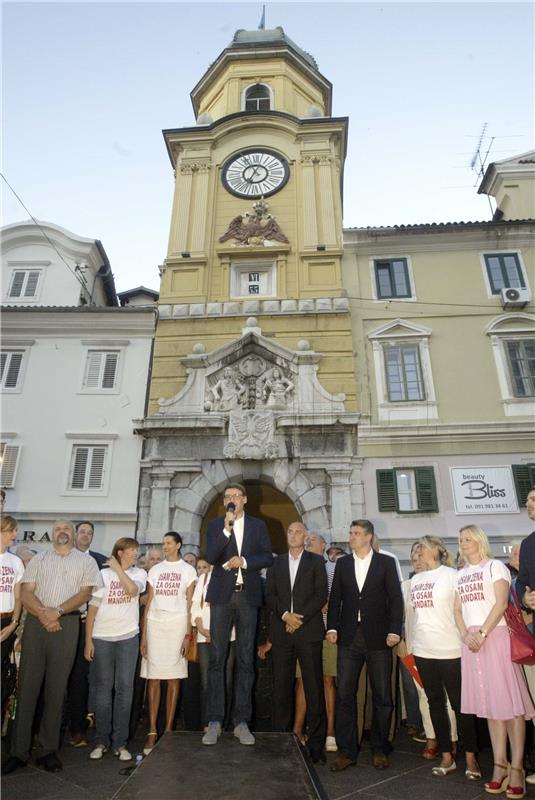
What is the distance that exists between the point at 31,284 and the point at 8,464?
20.3 feet

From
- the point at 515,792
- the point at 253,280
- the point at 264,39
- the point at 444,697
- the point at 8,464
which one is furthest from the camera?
the point at 264,39

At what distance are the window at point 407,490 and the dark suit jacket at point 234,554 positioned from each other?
7923 mm

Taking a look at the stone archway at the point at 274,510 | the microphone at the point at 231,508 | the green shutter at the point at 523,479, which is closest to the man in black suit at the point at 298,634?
the microphone at the point at 231,508

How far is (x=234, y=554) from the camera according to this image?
541cm

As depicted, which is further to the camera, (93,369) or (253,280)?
(253,280)

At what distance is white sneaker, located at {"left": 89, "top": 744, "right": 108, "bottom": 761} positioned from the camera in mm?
5191

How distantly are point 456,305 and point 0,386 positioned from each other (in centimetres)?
1304

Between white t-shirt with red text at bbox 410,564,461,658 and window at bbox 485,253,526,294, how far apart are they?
1178 centimetres

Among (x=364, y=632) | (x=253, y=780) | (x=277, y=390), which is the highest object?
(x=277, y=390)

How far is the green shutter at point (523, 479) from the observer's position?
12.6 meters

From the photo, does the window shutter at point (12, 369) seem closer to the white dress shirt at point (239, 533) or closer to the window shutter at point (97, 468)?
the window shutter at point (97, 468)

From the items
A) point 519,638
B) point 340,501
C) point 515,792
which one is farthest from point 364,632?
point 340,501

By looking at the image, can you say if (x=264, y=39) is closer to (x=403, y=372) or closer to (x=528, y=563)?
(x=403, y=372)

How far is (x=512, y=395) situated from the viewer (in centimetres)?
1377
